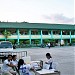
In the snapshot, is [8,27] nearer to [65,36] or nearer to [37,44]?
[37,44]

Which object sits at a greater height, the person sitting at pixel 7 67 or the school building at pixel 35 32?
the school building at pixel 35 32

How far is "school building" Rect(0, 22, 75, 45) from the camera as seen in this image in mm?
Answer: 56500

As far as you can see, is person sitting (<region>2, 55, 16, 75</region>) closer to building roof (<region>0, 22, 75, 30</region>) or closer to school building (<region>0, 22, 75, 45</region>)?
school building (<region>0, 22, 75, 45</region>)

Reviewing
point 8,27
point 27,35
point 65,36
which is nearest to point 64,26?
point 65,36

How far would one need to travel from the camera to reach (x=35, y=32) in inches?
2429

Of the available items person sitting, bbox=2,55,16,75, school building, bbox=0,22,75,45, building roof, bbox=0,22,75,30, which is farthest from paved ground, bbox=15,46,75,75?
building roof, bbox=0,22,75,30

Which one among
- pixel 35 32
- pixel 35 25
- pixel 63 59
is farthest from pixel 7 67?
pixel 35 32

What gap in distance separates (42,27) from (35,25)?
1924 mm

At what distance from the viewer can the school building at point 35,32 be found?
5650 cm

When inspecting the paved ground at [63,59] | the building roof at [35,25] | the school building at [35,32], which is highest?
the building roof at [35,25]

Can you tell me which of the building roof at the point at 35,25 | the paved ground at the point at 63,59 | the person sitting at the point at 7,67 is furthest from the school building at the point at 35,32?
→ the person sitting at the point at 7,67

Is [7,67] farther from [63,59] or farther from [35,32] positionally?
[35,32]

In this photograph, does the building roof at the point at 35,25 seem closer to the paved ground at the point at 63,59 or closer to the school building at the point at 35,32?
the school building at the point at 35,32

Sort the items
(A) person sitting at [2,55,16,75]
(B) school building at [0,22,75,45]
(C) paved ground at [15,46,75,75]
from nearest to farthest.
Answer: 1. (A) person sitting at [2,55,16,75]
2. (C) paved ground at [15,46,75,75]
3. (B) school building at [0,22,75,45]
